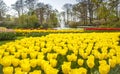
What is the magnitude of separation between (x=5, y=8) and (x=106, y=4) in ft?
157

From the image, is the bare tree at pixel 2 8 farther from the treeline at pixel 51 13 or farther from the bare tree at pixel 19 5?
the bare tree at pixel 19 5

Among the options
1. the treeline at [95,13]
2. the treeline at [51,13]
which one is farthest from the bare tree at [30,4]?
the treeline at [95,13]

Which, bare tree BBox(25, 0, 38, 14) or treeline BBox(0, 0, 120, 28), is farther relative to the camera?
bare tree BBox(25, 0, 38, 14)

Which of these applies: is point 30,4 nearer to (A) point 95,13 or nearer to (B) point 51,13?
(B) point 51,13

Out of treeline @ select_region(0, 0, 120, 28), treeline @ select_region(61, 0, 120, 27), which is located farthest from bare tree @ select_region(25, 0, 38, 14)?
treeline @ select_region(61, 0, 120, 27)

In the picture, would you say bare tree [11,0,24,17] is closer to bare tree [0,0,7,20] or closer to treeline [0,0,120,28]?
treeline [0,0,120,28]

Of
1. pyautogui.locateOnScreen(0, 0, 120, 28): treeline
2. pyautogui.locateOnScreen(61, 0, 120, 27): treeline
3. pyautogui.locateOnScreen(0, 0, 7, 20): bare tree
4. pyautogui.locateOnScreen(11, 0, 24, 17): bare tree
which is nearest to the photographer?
pyautogui.locateOnScreen(61, 0, 120, 27): treeline

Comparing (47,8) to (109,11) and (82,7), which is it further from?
(109,11)

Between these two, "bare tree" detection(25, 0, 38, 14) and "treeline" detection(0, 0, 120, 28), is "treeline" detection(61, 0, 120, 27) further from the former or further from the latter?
"bare tree" detection(25, 0, 38, 14)

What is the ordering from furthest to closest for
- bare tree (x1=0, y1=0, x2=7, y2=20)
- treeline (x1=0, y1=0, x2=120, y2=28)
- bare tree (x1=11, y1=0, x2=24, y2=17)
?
bare tree (x1=11, y1=0, x2=24, y2=17) < bare tree (x1=0, y1=0, x2=7, y2=20) < treeline (x1=0, y1=0, x2=120, y2=28)

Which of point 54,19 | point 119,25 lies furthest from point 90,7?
point 119,25

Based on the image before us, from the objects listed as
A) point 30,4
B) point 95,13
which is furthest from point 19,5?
point 95,13

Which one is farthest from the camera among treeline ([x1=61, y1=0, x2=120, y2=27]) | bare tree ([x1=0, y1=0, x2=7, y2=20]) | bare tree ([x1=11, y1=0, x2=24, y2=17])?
bare tree ([x1=11, y1=0, x2=24, y2=17])

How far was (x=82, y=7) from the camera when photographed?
73000 mm
